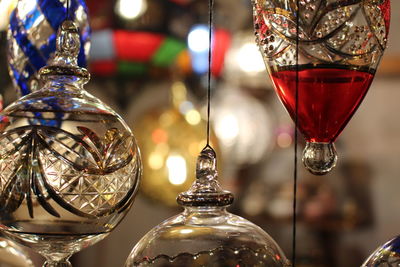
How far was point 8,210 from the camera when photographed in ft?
1.81

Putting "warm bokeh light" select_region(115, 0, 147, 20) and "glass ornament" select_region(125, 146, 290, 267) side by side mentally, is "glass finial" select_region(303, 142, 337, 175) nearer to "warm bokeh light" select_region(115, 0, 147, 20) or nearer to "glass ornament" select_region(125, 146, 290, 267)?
"glass ornament" select_region(125, 146, 290, 267)

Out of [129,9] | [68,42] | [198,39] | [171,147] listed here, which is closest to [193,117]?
[171,147]

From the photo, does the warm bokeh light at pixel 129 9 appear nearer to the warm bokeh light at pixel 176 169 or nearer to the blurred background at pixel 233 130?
the blurred background at pixel 233 130

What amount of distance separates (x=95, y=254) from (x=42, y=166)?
124 inches

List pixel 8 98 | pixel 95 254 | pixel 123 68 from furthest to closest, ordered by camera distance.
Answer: pixel 95 254 < pixel 123 68 < pixel 8 98

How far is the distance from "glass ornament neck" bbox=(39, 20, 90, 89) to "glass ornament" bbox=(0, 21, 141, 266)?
2 centimetres

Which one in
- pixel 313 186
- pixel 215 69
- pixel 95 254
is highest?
pixel 215 69

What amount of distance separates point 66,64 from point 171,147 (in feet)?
6.99

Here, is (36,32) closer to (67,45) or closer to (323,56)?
(67,45)

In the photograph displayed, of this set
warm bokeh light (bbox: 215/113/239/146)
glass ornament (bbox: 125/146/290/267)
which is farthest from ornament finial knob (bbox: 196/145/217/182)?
warm bokeh light (bbox: 215/113/239/146)

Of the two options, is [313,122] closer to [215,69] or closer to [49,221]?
[49,221]

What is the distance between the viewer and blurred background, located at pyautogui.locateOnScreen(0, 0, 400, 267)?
2.65 metres

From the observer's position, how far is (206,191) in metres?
0.57

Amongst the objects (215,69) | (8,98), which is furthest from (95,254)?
(8,98)
